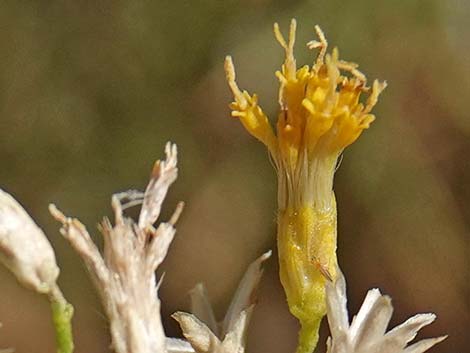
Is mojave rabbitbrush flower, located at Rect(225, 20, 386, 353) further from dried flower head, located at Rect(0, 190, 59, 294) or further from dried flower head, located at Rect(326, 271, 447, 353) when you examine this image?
dried flower head, located at Rect(0, 190, 59, 294)

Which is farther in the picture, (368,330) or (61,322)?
(368,330)

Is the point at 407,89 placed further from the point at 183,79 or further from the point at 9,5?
the point at 9,5

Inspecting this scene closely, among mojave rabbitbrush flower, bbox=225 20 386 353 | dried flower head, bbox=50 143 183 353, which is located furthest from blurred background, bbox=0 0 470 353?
dried flower head, bbox=50 143 183 353

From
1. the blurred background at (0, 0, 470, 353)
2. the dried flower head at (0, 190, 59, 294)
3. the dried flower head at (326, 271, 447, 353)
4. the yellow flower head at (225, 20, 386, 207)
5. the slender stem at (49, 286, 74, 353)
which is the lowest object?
the dried flower head at (326, 271, 447, 353)

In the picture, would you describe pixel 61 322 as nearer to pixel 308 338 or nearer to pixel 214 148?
pixel 308 338

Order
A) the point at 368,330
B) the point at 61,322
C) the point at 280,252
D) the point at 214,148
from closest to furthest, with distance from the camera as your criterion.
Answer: the point at 61,322 → the point at 368,330 → the point at 280,252 → the point at 214,148

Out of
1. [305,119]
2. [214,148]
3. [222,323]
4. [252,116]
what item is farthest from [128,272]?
[214,148]

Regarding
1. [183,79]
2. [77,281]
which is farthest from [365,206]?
[77,281]
